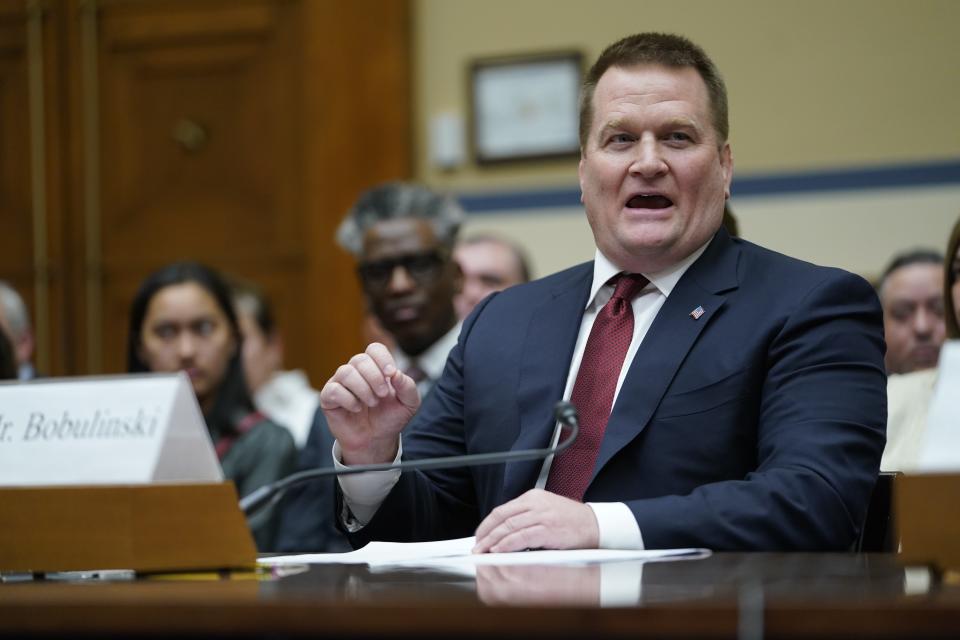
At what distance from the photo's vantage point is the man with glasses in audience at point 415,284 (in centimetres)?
374

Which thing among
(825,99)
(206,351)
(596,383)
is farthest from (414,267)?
(825,99)

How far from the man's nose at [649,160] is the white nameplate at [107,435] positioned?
0.89 metres

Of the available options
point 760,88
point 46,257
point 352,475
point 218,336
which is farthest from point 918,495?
point 46,257

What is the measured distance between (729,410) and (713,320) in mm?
161

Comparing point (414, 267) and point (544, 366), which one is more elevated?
point (414, 267)

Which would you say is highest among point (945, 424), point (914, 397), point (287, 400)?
point (945, 424)

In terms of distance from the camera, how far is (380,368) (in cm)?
184

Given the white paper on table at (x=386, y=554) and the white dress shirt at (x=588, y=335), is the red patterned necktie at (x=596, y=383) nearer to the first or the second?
the white dress shirt at (x=588, y=335)

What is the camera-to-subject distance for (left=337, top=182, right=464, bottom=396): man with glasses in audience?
3.74m

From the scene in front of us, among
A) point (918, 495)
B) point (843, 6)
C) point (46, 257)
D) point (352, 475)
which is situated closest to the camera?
point (918, 495)

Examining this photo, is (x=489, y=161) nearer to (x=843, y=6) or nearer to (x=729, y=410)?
(x=843, y=6)

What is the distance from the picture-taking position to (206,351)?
374 cm

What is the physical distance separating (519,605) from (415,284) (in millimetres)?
2749

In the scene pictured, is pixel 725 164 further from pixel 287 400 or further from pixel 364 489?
pixel 287 400
